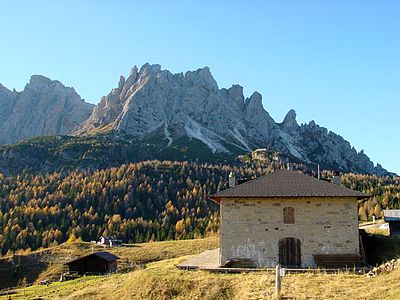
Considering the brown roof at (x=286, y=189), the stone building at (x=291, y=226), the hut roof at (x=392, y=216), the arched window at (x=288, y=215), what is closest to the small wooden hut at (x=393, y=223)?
the hut roof at (x=392, y=216)

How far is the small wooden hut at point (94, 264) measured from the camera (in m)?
64.8

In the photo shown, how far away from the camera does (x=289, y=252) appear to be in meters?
34.4

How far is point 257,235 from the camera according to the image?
34.8 metres

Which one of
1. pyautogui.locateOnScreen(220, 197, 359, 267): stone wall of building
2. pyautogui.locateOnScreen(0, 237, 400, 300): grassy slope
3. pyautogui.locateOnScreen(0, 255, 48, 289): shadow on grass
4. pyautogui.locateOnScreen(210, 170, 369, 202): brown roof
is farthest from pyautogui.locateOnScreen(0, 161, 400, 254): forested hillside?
pyautogui.locateOnScreen(0, 237, 400, 300): grassy slope

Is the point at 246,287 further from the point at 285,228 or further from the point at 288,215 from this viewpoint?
the point at 288,215

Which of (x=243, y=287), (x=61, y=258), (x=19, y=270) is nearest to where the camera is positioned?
(x=243, y=287)

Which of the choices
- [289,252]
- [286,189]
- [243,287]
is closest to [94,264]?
[289,252]

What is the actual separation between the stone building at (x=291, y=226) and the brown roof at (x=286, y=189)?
7 cm

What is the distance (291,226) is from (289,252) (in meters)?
1.92

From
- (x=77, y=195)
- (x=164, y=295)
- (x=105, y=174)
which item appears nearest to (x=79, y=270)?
(x=164, y=295)

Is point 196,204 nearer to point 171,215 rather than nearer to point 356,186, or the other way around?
point 171,215

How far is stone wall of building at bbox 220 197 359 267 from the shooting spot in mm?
34219

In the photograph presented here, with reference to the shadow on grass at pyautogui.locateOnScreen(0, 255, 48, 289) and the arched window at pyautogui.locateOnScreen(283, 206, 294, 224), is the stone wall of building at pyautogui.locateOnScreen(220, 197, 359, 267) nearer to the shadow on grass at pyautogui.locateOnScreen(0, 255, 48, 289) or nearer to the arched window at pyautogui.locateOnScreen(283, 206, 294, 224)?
the arched window at pyautogui.locateOnScreen(283, 206, 294, 224)

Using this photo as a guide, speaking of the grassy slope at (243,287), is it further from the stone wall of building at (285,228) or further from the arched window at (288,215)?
the arched window at (288,215)
